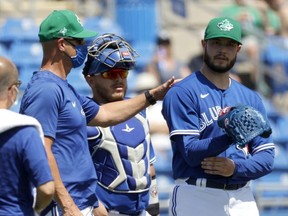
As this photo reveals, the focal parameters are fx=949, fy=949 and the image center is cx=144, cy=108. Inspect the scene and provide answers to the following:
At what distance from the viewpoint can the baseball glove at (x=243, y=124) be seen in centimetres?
538

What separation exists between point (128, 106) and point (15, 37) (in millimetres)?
6048

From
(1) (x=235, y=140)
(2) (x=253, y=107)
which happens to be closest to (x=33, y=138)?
(1) (x=235, y=140)

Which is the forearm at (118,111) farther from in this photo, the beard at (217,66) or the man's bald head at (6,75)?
the man's bald head at (6,75)

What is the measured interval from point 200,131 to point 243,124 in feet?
1.39

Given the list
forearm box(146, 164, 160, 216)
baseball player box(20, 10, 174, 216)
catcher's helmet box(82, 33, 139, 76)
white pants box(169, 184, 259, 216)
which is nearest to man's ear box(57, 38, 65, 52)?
baseball player box(20, 10, 174, 216)

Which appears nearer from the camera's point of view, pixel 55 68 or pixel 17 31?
pixel 55 68

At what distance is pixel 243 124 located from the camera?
5.38m

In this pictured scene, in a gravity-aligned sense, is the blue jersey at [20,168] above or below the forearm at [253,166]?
above

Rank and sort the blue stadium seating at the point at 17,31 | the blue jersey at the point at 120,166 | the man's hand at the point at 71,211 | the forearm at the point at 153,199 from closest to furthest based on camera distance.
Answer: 1. the man's hand at the point at 71,211
2. the blue jersey at the point at 120,166
3. the forearm at the point at 153,199
4. the blue stadium seating at the point at 17,31

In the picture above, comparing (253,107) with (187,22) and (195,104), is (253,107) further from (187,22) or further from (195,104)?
(187,22)

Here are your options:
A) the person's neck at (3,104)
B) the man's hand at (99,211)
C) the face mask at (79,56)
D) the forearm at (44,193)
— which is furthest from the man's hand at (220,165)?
the person's neck at (3,104)

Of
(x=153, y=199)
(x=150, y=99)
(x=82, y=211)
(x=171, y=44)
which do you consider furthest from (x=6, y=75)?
(x=171, y=44)

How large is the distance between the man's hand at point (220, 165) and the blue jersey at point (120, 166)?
1.86 feet

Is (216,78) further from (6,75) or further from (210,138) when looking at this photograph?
(6,75)
